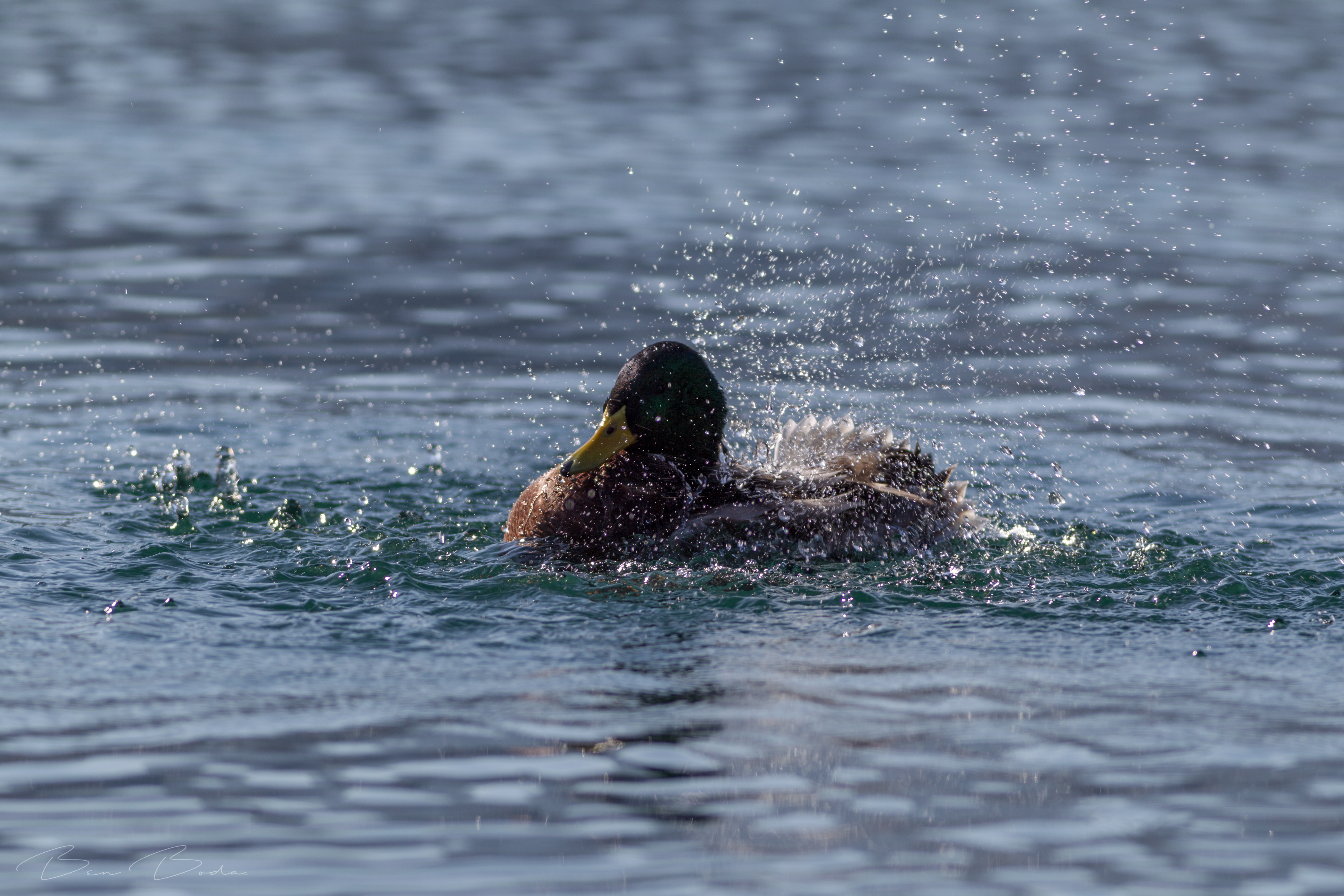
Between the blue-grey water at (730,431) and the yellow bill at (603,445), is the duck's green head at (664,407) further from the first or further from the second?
the blue-grey water at (730,431)

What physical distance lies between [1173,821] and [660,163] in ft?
35.0

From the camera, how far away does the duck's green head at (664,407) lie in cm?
677

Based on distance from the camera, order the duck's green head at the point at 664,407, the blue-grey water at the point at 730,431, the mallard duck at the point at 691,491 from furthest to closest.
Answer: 1. the duck's green head at the point at 664,407
2. the mallard duck at the point at 691,491
3. the blue-grey water at the point at 730,431

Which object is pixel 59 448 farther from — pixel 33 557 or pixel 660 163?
pixel 660 163

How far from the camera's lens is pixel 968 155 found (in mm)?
14555

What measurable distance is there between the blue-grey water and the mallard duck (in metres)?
0.15

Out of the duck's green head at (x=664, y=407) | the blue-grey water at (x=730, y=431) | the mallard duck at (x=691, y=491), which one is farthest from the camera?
the duck's green head at (x=664, y=407)

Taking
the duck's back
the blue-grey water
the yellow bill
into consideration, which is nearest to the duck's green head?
the yellow bill

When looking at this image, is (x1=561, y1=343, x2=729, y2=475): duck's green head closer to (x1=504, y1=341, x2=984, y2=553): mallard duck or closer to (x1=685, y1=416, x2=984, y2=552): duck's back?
(x1=504, y1=341, x2=984, y2=553): mallard duck

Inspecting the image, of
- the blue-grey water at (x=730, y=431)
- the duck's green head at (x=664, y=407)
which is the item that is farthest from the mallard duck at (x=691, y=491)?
the blue-grey water at (x=730, y=431)

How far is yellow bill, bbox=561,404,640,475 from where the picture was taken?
21.6 ft

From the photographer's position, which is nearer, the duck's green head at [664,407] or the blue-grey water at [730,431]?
the blue-grey water at [730,431]

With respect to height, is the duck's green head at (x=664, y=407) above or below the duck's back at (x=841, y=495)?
above

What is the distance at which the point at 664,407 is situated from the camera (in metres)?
6.79
